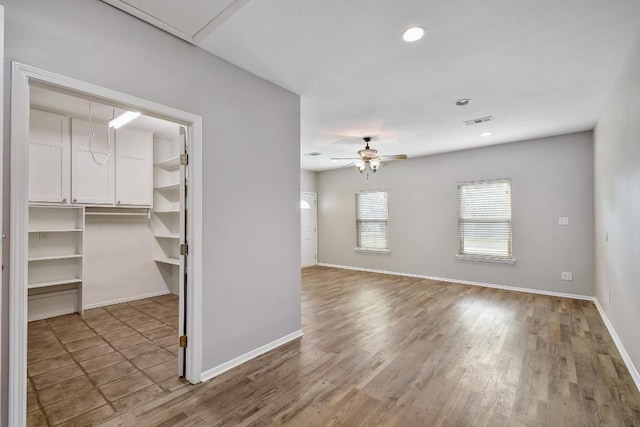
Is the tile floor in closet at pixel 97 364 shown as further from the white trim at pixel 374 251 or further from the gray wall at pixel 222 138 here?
the white trim at pixel 374 251

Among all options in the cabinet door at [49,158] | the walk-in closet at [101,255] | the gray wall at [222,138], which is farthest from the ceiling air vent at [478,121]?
the cabinet door at [49,158]

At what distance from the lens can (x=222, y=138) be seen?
8.29ft

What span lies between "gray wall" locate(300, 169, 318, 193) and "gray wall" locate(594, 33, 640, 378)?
18.7ft

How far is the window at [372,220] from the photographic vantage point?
6.98 meters

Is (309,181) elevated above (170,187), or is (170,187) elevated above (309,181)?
(309,181)

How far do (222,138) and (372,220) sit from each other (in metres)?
5.18

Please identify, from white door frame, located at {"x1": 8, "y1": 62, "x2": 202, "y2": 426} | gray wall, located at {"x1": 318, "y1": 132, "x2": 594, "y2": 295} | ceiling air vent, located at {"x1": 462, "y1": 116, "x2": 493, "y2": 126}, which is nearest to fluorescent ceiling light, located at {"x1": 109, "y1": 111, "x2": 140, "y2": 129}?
white door frame, located at {"x1": 8, "y1": 62, "x2": 202, "y2": 426}

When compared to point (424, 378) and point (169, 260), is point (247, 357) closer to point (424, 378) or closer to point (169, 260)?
point (424, 378)

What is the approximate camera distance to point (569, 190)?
4734mm

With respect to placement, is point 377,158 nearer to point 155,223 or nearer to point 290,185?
point 290,185

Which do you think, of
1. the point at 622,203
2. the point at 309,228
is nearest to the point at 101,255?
the point at 309,228

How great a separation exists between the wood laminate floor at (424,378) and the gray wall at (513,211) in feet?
3.61

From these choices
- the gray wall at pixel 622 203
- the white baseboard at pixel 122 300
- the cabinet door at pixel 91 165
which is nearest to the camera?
the gray wall at pixel 622 203

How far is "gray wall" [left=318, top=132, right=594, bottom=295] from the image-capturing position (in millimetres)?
4688
